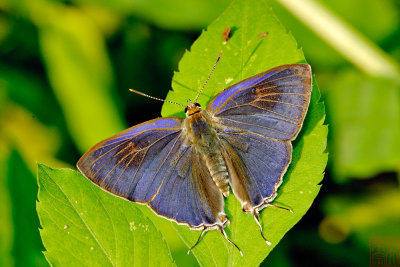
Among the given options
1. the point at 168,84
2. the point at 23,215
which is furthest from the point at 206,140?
the point at 168,84

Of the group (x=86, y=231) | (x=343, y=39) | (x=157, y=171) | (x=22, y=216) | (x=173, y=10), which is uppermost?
(x=343, y=39)

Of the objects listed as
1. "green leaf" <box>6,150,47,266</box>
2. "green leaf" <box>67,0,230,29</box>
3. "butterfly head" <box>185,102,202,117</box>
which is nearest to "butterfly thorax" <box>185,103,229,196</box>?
"butterfly head" <box>185,102,202,117</box>

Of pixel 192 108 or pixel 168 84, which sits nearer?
pixel 192 108

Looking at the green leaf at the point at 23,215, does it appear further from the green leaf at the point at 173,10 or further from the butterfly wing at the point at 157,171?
the green leaf at the point at 173,10

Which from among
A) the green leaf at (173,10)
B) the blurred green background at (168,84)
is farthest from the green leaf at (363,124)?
the green leaf at (173,10)

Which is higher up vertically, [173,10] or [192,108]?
[173,10]

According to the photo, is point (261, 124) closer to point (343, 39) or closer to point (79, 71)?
point (343, 39)

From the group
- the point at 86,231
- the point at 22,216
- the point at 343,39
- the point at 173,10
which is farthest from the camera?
the point at 173,10
